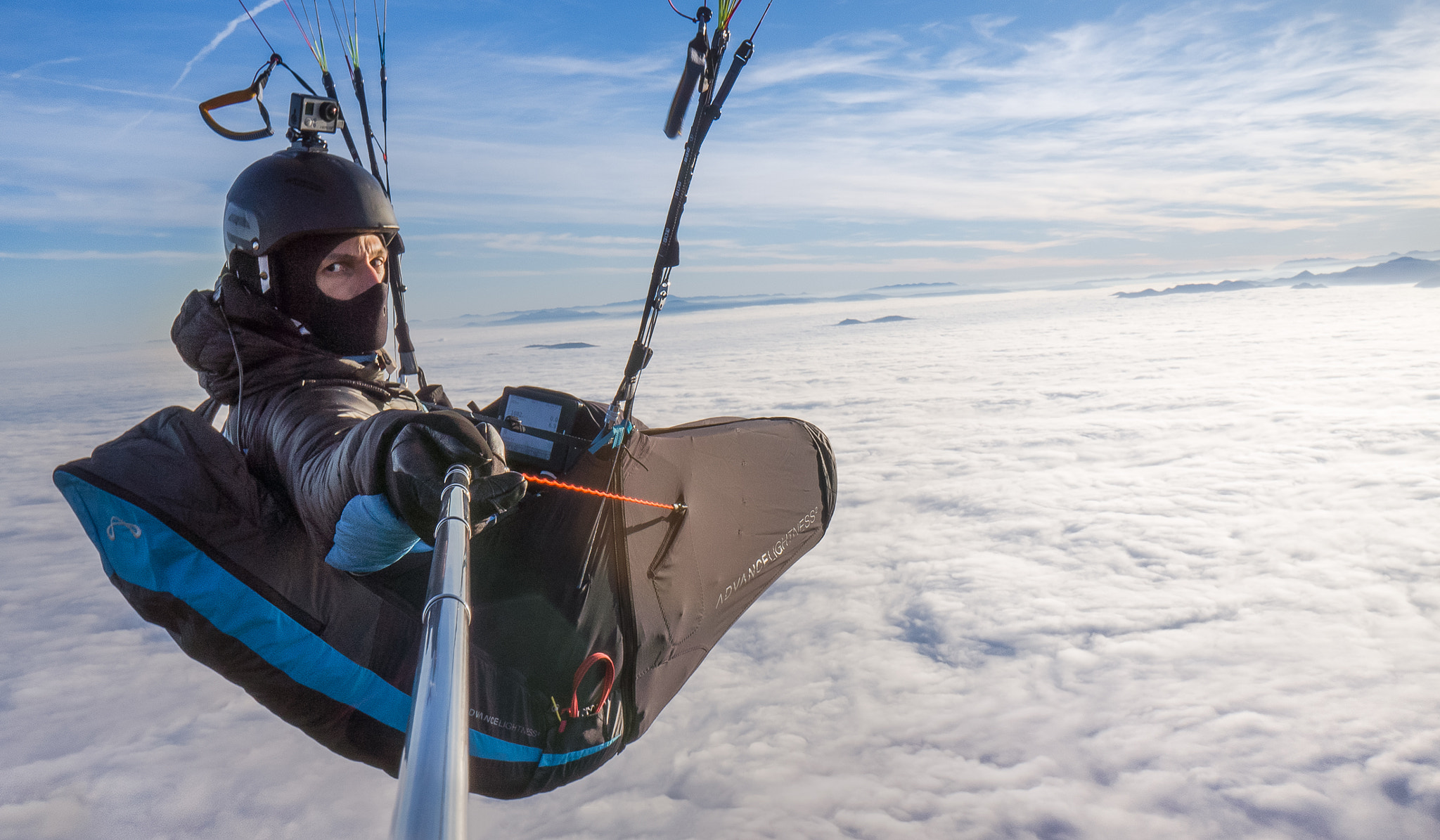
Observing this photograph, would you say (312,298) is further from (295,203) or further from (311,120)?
(311,120)

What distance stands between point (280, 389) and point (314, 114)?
103cm

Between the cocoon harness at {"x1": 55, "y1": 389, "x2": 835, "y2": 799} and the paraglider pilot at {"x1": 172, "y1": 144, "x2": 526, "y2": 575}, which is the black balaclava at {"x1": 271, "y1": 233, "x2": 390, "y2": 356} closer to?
the paraglider pilot at {"x1": 172, "y1": 144, "x2": 526, "y2": 575}

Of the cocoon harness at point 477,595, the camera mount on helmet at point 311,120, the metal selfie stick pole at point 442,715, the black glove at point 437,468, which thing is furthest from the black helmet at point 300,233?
the metal selfie stick pole at point 442,715

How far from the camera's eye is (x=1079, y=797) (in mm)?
5906

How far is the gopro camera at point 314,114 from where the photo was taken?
2105 millimetres

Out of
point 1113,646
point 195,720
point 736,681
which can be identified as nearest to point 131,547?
point 736,681

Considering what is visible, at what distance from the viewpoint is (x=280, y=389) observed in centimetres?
166

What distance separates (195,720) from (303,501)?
12.4 meters

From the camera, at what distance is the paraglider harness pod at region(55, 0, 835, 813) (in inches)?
60.0

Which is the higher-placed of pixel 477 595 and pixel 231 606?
pixel 231 606

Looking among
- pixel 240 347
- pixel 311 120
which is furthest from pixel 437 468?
pixel 311 120

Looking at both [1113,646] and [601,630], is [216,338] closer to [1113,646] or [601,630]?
[601,630]

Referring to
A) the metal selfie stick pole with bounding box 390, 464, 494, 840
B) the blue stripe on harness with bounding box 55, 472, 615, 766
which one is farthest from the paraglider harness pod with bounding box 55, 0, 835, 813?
the metal selfie stick pole with bounding box 390, 464, 494, 840

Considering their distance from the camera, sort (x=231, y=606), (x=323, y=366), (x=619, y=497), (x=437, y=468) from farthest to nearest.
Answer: (x=619, y=497), (x=323, y=366), (x=231, y=606), (x=437, y=468)
